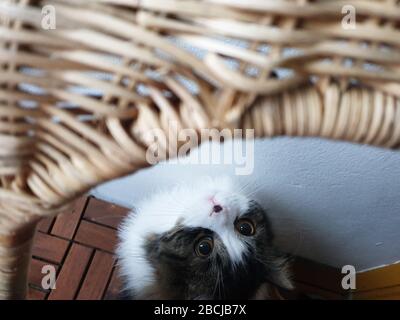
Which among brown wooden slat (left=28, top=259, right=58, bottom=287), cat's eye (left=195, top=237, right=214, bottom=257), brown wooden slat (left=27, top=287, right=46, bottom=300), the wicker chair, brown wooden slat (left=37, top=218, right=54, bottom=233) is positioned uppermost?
brown wooden slat (left=37, top=218, right=54, bottom=233)

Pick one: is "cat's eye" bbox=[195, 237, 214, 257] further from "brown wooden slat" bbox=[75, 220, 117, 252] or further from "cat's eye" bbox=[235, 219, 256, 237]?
"brown wooden slat" bbox=[75, 220, 117, 252]

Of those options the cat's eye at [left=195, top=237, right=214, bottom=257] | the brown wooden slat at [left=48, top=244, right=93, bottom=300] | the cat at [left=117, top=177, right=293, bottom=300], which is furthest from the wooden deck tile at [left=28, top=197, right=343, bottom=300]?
the cat's eye at [left=195, top=237, right=214, bottom=257]

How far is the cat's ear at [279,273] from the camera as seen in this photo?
85 cm

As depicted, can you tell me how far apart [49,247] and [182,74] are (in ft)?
2.93

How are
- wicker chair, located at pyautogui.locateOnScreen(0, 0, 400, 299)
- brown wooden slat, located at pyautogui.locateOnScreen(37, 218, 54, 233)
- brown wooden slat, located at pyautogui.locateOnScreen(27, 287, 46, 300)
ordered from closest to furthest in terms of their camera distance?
wicker chair, located at pyautogui.locateOnScreen(0, 0, 400, 299), brown wooden slat, located at pyautogui.locateOnScreen(27, 287, 46, 300), brown wooden slat, located at pyautogui.locateOnScreen(37, 218, 54, 233)

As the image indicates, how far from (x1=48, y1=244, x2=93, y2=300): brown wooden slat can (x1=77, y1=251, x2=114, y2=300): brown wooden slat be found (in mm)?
16

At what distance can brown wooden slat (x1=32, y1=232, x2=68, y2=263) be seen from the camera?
99cm

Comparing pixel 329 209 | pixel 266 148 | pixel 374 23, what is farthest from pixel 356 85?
pixel 329 209

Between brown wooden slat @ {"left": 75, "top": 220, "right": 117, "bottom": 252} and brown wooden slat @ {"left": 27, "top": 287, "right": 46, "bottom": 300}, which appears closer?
brown wooden slat @ {"left": 27, "top": 287, "right": 46, "bottom": 300}

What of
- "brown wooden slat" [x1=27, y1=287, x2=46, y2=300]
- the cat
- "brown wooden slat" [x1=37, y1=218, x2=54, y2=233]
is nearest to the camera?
the cat

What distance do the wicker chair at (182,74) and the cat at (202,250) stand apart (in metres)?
0.55

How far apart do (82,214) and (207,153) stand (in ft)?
1.29

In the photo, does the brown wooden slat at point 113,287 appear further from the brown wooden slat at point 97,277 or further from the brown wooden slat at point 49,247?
the brown wooden slat at point 49,247

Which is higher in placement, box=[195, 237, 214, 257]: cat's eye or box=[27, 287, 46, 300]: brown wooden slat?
box=[195, 237, 214, 257]: cat's eye
